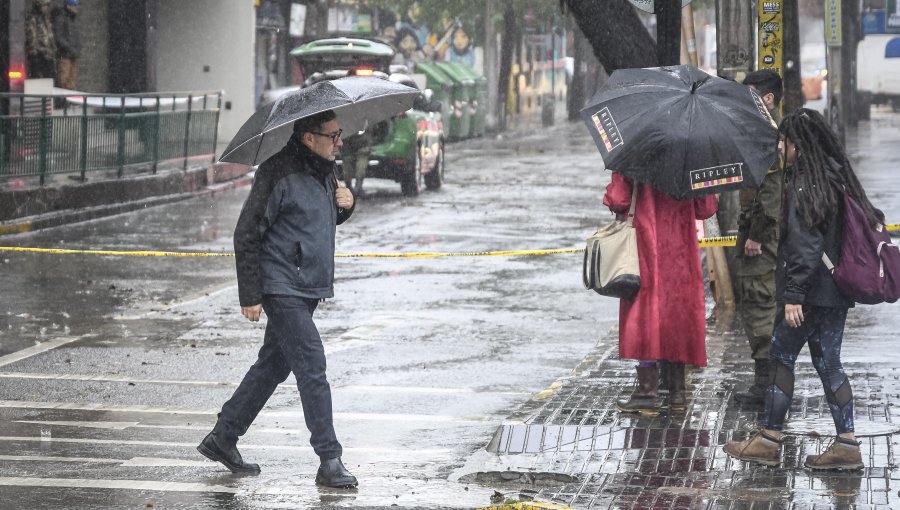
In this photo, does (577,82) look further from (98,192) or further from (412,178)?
(98,192)

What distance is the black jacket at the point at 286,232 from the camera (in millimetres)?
7340

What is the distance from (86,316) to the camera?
12984mm

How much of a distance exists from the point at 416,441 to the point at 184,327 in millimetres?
4387

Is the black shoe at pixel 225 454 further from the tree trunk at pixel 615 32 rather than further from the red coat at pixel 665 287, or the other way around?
the tree trunk at pixel 615 32

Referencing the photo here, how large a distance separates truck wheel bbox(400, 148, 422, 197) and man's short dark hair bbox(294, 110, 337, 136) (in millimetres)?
17773

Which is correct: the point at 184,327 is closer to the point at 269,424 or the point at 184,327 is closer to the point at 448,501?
the point at 269,424

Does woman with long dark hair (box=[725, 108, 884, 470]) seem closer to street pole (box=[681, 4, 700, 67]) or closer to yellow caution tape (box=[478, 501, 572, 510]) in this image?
yellow caution tape (box=[478, 501, 572, 510])

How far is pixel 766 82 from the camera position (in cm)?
924

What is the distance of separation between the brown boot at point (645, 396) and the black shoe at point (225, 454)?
2.25m

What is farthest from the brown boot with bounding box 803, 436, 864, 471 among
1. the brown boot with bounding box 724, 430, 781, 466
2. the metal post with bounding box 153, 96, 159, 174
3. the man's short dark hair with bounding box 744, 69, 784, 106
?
the metal post with bounding box 153, 96, 159, 174

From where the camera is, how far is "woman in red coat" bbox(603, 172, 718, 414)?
8.80 meters

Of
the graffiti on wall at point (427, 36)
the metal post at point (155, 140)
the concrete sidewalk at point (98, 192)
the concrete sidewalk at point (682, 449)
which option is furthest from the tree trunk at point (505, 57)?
the concrete sidewalk at point (682, 449)

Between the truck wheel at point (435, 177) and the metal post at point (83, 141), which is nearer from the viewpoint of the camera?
the metal post at point (83, 141)

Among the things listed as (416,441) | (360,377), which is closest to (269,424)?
(416,441)
